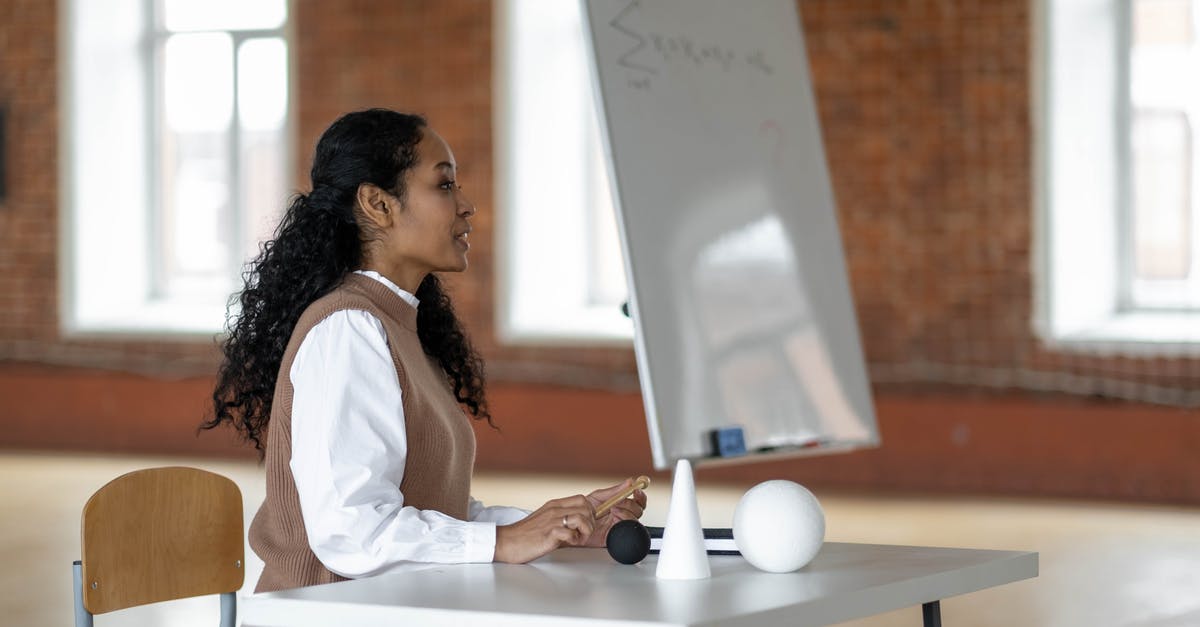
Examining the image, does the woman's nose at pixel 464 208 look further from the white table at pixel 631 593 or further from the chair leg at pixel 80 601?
the chair leg at pixel 80 601

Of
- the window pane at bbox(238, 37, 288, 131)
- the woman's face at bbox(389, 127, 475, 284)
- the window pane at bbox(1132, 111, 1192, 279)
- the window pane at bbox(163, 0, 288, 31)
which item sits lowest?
the woman's face at bbox(389, 127, 475, 284)

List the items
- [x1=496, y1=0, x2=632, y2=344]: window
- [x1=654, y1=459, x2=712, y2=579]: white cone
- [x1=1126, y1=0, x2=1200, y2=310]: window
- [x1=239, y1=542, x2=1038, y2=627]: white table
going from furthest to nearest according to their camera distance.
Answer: [x1=496, y1=0, x2=632, y2=344]: window
[x1=1126, y1=0, x2=1200, y2=310]: window
[x1=654, y1=459, x2=712, y2=579]: white cone
[x1=239, y1=542, x2=1038, y2=627]: white table

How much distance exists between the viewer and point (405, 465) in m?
2.13

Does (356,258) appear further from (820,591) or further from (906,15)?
(906,15)

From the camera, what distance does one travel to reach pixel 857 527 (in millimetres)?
6188

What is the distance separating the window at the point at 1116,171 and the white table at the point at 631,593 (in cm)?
550

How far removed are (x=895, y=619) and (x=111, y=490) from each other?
9.21ft

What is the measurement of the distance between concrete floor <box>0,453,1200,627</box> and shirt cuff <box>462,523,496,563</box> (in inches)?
99.3

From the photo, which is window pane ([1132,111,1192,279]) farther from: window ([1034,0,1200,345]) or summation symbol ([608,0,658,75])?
summation symbol ([608,0,658,75])

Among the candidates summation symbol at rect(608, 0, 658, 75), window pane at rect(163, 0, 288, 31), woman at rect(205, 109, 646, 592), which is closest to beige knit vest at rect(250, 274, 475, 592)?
woman at rect(205, 109, 646, 592)

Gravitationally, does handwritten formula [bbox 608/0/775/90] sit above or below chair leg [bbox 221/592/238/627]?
above

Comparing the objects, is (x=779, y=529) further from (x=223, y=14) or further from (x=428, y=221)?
(x=223, y=14)

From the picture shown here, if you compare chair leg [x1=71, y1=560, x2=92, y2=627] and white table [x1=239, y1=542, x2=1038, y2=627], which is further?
chair leg [x1=71, y1=560, x2=92, y2=627]

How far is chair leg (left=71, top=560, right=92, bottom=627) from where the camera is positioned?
2.02 metres
